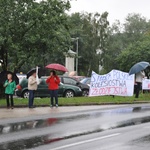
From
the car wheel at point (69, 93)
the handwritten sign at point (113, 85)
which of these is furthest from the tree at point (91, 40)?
the handwritten sign at point (113, 85)

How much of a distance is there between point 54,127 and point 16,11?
1016 centimetres

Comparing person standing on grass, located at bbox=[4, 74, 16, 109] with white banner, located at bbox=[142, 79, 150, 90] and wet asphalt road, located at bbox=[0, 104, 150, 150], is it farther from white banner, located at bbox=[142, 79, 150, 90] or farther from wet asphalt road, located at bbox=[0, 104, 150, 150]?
white banner, located at bbox=[142, 79, 150, 90]

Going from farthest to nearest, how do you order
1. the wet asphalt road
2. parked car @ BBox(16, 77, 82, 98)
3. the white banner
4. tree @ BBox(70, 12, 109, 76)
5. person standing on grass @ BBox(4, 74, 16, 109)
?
tree @ BBox(70, 12, 109, 76) < the white banner < parked car @ BBox(16, 77, 82, 98) < person standing on grass @ BBox(4, 74, 16, 109) < the wet asphalt road

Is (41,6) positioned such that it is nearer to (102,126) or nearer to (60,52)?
(60,52)

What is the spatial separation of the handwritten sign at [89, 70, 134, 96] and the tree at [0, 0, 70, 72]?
302 centimetres

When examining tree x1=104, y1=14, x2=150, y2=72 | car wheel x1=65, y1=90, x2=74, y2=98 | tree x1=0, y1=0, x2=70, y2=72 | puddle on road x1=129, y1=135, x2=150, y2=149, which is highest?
tree x1=104, y1=14, x2=150, y2=72

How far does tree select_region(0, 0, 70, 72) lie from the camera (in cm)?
2073

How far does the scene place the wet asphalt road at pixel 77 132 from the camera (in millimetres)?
9172

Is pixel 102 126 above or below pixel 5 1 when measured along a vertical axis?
below

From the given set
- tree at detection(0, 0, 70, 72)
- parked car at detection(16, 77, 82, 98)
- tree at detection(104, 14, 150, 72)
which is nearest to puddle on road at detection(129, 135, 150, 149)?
tree at detection(0, 0, 70, 72)

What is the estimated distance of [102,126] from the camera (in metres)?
12.4

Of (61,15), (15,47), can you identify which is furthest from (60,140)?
(61,15)

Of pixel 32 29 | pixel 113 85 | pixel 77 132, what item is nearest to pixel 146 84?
pixel 113 85

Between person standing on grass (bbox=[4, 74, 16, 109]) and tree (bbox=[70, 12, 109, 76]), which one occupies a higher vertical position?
tree (bbox=[70, 12, 109, 76])
